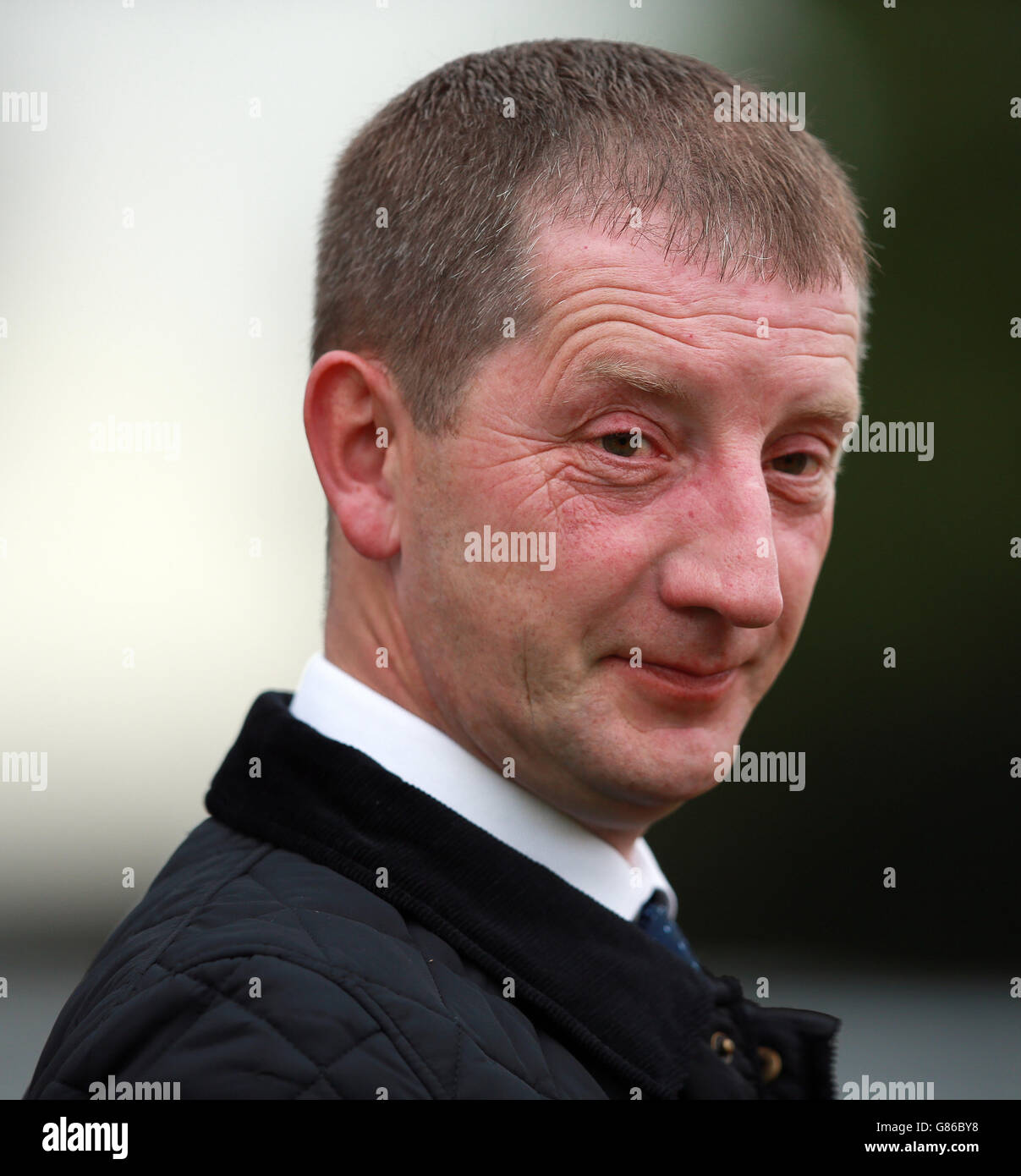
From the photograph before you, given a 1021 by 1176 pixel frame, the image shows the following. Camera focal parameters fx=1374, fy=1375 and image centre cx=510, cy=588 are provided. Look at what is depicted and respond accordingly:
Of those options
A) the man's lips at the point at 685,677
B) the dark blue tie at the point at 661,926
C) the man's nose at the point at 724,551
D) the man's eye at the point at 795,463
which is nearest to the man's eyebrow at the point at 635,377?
the man's nose at the point at 724,551

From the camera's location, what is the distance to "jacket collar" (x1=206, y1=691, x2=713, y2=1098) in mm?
1974

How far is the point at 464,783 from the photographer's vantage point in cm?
216

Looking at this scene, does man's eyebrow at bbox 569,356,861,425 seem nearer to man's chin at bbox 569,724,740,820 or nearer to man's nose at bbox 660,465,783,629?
man's nose at bbox 660,465,783,629

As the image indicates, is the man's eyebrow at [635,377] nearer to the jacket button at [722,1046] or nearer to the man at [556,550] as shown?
the man at [556,550]

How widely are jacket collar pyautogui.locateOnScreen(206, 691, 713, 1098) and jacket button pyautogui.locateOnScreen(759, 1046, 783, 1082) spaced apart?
11.3 inches

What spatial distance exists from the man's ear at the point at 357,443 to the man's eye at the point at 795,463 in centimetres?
61

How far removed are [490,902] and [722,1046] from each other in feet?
1.69

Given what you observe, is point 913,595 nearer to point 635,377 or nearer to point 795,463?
point 795,463

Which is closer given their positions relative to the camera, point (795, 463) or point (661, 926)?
point (795, 463)

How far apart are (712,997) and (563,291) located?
44.3 inches

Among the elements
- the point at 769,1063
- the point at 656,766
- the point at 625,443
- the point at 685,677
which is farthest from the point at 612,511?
the point at 769,1063
